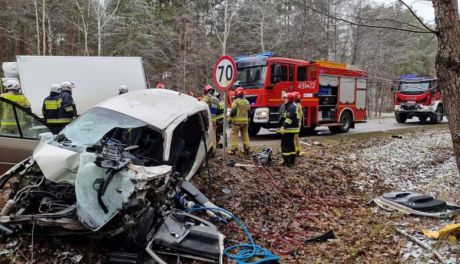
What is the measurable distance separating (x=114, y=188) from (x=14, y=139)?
2.98 metres

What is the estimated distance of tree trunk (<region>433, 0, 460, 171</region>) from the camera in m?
4.12

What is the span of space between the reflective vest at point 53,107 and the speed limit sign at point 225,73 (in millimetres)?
3092

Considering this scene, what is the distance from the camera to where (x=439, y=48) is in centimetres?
423

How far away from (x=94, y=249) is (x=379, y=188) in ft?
20.6

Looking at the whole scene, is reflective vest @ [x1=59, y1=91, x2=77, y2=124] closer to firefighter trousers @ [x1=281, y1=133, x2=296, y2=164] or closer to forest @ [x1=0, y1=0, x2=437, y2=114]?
firefighter trousers @ [x1=281, y1=133, x2=296, y2=164]

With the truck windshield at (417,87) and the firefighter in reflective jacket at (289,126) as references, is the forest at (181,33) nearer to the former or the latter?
the truck windshield at (417,87)

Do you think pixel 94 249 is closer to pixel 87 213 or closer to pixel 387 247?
pixel 87 213

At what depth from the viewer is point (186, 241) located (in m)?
4.19

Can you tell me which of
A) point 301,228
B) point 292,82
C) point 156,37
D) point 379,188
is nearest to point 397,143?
point 292,82

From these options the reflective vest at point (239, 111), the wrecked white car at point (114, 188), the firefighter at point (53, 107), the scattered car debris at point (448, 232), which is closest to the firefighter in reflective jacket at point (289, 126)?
the reflective vest at point (239, 111)

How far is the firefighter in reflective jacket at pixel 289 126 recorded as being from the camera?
845cm

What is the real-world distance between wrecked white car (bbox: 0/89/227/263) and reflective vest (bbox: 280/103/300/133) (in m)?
3.47

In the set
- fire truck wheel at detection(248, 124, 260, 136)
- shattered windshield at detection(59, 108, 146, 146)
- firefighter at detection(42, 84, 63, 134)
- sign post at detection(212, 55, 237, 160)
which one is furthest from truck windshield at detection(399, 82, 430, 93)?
shattered windshield at detection(59, 108, 146, 146)

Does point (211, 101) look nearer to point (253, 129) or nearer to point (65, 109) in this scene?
point (65, 109)
